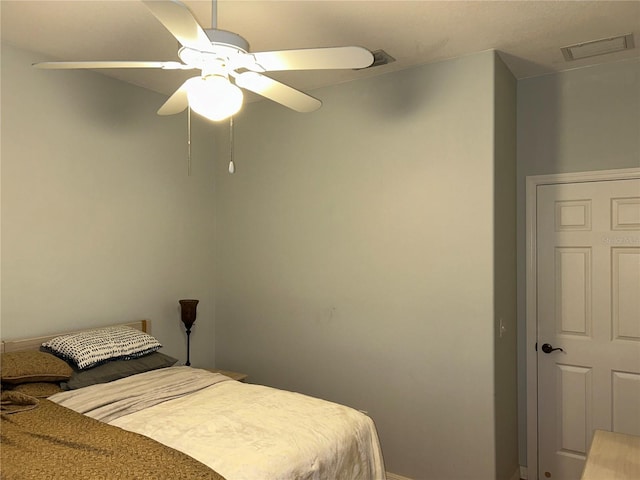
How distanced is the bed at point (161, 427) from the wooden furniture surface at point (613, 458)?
0.91 m

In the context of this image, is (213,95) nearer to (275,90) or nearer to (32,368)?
(275,90)

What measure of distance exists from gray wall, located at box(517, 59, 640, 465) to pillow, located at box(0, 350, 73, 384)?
2.86 meters

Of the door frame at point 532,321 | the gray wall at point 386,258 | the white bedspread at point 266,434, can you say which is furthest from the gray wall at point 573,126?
the white bedspread at point 266,434

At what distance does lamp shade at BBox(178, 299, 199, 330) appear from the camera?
360cm

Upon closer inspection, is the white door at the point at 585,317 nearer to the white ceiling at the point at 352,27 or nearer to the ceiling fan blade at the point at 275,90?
the white ceiling at the point at 352,27

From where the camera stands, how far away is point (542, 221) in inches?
126

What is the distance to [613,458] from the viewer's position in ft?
5.86

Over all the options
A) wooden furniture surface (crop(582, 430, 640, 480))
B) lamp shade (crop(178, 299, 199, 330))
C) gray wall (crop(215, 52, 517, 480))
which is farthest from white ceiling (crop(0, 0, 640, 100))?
wooden furniture surface (crop(582, 430, 640, 480))

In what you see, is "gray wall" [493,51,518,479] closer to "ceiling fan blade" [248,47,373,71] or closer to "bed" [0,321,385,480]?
"bed" [0,321,385,480]

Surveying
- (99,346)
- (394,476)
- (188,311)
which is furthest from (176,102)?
(394,476)

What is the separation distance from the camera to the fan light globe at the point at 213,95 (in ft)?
5.70

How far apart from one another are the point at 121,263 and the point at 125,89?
4.07ft

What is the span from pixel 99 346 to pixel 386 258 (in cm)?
183

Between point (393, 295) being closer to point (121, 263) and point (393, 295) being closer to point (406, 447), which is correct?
point (406, 447)
